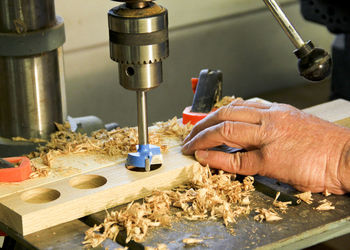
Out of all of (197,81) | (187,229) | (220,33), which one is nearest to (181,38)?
(220,33)

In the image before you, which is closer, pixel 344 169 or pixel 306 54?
pixel 306 54

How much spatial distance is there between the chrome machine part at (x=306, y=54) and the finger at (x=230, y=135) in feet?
0.71

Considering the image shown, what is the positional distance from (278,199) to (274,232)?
0.54 feet

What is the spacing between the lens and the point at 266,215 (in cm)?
130

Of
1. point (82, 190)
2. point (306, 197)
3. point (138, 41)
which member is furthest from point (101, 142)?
point (306, 197)

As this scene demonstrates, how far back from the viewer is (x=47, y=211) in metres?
1.26

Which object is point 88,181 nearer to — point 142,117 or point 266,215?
point 142,117

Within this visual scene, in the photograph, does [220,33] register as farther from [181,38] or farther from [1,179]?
[1,179]

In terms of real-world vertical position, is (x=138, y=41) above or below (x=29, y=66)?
above

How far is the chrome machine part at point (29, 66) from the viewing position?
1.57 metres

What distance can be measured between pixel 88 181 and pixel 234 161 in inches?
13.3

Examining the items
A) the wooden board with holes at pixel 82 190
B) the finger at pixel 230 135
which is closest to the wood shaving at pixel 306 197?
the finger at pixel 230 135

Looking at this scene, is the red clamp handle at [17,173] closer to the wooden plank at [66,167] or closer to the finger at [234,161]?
the wooden plank at [66,167]

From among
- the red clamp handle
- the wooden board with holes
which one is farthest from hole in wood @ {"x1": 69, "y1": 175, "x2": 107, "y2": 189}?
the red clamp handle
